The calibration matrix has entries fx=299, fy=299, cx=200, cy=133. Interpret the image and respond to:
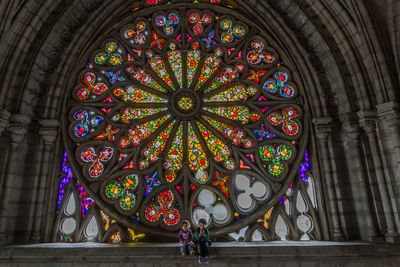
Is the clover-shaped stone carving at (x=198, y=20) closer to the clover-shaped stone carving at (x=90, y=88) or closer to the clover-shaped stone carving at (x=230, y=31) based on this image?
the clover-shaped stone carving at (x=230, y=31)

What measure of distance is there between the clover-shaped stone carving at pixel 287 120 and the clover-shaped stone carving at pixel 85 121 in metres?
4.18

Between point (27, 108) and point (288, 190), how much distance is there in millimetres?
6024

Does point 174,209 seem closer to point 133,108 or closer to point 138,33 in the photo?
point 133,108

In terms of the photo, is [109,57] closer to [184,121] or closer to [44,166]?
[184,121]

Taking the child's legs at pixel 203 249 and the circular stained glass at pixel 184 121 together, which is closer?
the child's legs at pixel 203 249

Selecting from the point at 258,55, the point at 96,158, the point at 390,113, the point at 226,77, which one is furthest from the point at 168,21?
the point at 390,113

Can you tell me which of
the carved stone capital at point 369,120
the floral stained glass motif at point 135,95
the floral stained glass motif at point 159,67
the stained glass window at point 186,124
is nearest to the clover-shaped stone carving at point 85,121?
the stained glass window at point 186,124

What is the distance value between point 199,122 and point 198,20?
2.87 meters

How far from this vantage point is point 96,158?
698cm

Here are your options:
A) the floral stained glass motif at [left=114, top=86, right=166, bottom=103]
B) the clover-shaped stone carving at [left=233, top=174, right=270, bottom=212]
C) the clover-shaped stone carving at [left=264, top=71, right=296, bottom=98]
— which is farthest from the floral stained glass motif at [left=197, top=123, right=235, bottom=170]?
the clover-shaped stone carving at [left=264, top=71, right=296, bottom=98]

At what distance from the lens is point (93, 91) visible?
752cm

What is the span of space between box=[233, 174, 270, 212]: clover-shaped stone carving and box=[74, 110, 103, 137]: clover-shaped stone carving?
360 cm

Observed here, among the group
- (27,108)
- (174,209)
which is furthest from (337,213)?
(27,108)

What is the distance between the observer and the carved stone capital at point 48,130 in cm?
663
